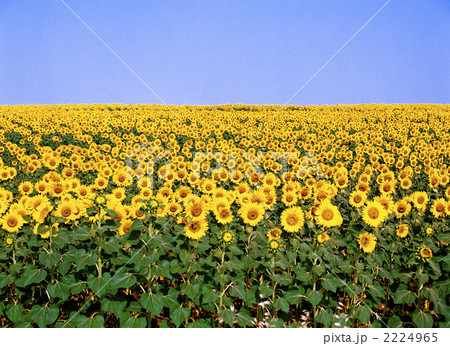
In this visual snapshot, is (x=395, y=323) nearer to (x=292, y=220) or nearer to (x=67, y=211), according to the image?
(x=292, y=220)

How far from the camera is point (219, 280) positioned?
489 cm

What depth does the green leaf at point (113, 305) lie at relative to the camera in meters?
4.53

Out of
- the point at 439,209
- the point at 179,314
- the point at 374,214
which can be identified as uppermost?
the point at 439,209

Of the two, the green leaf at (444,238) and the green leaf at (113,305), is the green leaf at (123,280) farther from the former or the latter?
the green leaf at (444,238)

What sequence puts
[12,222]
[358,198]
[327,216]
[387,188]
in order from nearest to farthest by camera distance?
[12,222], [327,216], [358,198], [387,188]

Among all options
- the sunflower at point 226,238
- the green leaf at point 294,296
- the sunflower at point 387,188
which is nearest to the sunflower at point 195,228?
the sunflower at point 226,238

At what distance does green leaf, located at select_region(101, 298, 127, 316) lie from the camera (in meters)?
4.53

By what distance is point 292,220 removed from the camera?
19.5 feet

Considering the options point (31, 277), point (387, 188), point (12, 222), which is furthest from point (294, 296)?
point (12, 222)

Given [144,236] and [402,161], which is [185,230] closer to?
[144,236]

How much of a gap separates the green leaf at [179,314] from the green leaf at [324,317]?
178cm

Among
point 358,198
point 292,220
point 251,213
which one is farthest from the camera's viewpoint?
point 358,198

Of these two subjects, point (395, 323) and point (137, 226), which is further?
point (395, 323)

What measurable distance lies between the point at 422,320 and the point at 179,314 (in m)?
3.15
